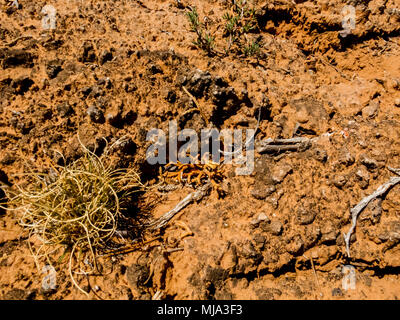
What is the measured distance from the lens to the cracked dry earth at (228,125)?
1726 mm

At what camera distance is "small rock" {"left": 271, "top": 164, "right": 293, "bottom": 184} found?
1.93 m

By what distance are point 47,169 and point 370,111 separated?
2710 millimetres

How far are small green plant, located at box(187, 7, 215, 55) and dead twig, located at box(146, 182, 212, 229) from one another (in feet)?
4.10

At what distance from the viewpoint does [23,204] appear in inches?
69.8

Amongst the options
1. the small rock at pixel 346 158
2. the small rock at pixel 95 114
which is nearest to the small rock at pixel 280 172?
the small rock at pixel 346 158

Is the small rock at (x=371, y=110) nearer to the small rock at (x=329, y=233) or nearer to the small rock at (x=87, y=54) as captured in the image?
the small rock at (x=329, y=233)

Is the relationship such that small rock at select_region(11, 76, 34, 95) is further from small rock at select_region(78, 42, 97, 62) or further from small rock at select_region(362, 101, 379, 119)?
small rock at select_region(362, 101, 379, 119)

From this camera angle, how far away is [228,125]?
2166 millimetres

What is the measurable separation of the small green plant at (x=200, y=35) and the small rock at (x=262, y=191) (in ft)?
4.25

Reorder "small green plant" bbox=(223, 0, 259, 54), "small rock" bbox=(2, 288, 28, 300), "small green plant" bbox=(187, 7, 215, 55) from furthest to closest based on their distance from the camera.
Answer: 1. "small green plant" bbox=(223, 0, 259, 54)
2. "small green plant" bbox=(187, 7, 215, 55)
3. "small rock" bbox=(2, 288, 28, 300)

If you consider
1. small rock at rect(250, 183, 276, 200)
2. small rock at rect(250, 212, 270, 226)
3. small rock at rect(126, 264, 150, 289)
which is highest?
small rock at rect(250, 183, 276, 200)

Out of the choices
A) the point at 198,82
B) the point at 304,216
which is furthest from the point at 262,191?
the point at 198,82

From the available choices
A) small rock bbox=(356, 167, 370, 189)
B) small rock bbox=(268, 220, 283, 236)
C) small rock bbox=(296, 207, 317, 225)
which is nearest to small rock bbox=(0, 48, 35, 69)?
small rock bbox=(268, 220, 283, 236)
